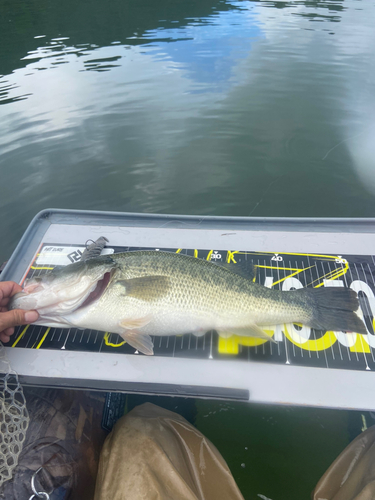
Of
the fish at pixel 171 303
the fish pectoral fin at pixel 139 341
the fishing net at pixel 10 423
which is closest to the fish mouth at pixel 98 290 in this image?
the fish at pixel 171 303

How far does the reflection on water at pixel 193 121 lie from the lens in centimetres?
586

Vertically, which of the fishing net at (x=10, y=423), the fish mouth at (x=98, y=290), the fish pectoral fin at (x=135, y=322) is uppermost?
the fish mouth at (x=98, y=290)

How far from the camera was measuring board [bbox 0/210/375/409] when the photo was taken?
219cm

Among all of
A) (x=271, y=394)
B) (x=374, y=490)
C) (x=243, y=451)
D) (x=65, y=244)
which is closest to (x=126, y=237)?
(x=65, y=244)

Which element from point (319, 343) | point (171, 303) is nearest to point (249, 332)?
point (319, 343)

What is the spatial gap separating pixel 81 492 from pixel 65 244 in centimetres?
211

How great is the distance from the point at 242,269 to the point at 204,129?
586 centimetres

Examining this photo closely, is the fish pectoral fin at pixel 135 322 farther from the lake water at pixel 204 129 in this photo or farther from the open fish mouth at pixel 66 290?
the lake water at pixel 204 129

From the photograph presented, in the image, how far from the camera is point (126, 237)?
3.22 metres

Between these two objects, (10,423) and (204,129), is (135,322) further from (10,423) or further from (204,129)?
(204,129)

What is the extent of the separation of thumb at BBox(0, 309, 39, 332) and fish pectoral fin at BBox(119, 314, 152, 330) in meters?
0.67

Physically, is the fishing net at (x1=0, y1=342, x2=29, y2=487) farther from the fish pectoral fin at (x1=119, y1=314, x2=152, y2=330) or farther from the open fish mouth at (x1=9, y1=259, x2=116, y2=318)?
the fish pectoral fin at (x1=119, y1=314, x2=152, y2=330)

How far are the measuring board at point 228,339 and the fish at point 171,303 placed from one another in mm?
116

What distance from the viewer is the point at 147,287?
2.50 meters
